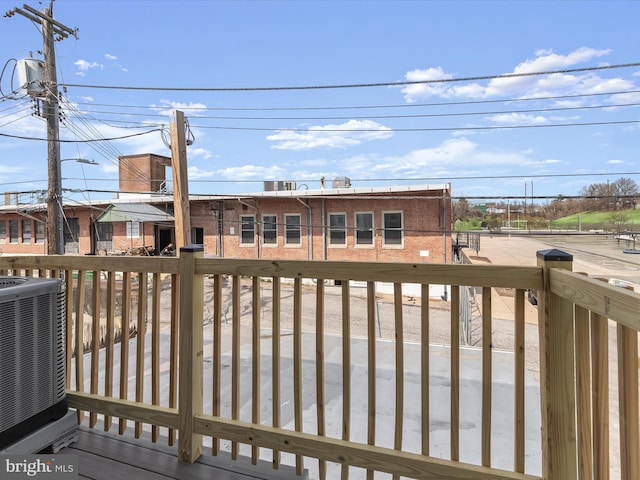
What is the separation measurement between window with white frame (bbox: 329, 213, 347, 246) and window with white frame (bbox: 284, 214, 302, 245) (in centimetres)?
139

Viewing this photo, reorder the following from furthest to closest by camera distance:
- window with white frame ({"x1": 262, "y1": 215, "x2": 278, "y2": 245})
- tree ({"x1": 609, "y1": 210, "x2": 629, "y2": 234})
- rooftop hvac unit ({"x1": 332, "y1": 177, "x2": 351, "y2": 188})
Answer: tree ({"x1": 609, "y1": 210, "x2": 629, "y2": 234}) → rooftop hvac unit ({"x1": 332, "y1": 177, "x2": 351, "y2": 188}) → window with white frame ({"x1": 262, "y1": 215, "x2": 278, "y2": 245})

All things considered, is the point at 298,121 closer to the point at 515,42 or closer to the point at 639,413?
the point at 515,42

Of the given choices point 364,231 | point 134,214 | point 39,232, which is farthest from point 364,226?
point 39,232

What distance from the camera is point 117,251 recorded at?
59.2ft

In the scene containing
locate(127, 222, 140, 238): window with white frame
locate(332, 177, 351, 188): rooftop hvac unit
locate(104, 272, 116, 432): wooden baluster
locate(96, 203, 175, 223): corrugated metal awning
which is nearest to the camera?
locate(104, 272, 116, 432): wooden baluster

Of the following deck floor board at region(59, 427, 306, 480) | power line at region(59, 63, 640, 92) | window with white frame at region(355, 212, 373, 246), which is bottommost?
deck floor board at region(59, 427, 306, 480)

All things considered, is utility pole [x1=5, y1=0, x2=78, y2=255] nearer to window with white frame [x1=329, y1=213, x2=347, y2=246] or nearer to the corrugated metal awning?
the corrugated metal awning

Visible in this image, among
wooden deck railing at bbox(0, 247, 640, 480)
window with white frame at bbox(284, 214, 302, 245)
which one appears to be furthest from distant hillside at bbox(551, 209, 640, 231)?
wooden deck railing at bbox(0, 247, 640, 480)

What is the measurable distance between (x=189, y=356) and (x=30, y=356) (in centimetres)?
69

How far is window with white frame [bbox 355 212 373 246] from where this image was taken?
14352 millimetres

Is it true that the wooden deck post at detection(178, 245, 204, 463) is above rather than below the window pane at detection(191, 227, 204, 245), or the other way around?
below

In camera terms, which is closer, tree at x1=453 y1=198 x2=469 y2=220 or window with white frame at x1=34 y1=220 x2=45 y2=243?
window with white frame at x1=34 y1=220 x2=45 y2=243

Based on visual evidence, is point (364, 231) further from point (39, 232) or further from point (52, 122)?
point (39, 232)

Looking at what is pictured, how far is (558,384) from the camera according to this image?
122 cm
